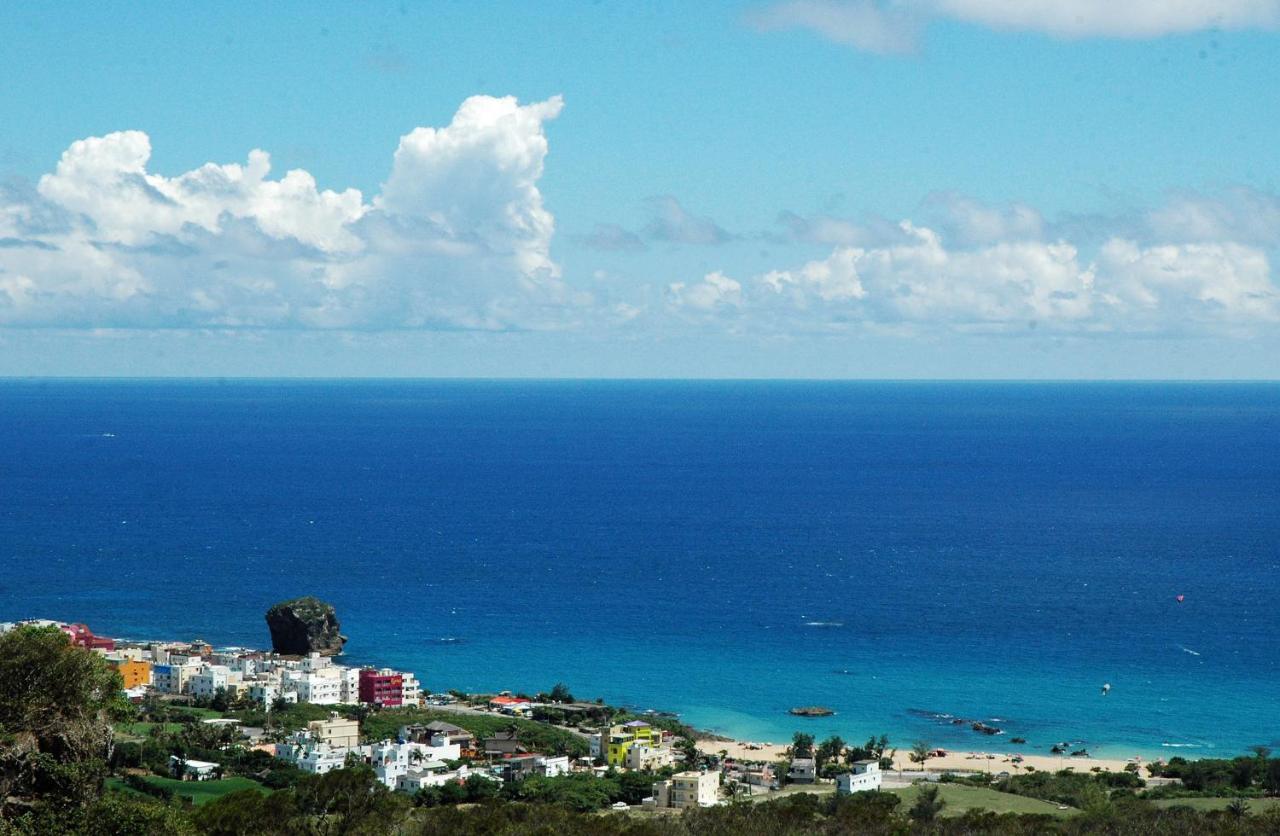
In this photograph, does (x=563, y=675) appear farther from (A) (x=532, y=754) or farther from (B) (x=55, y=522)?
(B) (x=55, y=522)

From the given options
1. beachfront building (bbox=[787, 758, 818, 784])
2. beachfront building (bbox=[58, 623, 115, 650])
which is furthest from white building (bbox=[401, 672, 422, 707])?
beachfront building (bbox=[787, 758, 818, 784])

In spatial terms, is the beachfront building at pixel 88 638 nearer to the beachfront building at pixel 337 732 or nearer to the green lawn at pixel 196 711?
the green lawn at pixel 196 711

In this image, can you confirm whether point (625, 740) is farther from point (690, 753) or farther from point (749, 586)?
point (749, 586)

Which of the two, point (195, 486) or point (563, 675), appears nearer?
point (563, 675)

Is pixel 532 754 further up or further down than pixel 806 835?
further down

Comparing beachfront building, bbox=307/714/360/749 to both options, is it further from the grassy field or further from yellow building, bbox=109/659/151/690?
yellow building, bbox=109/659/151/690

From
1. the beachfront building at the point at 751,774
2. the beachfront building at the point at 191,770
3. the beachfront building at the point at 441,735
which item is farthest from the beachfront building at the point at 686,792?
the beachfront building at the point at 191,770

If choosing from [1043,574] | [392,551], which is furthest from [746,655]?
[392,551]
